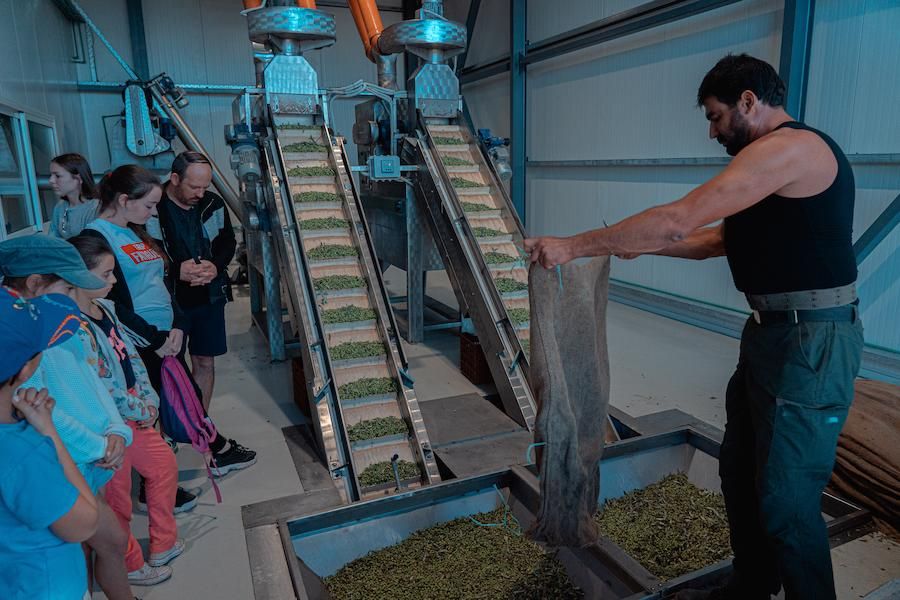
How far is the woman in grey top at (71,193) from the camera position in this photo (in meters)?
3.07

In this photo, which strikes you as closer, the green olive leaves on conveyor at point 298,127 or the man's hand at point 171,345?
the man's hand at point 171,345

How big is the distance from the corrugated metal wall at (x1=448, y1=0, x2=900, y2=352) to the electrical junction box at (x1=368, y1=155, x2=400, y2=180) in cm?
291

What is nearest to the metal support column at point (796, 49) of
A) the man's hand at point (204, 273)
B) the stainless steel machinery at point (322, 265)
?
the stainless steel machinery at point (322, 265)

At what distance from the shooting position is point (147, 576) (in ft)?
7.84

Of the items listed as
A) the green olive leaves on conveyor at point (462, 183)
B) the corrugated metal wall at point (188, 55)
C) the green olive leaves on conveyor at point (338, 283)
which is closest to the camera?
the green olive leaves on conveyor at point (338, 283)

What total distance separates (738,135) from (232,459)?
2.88m

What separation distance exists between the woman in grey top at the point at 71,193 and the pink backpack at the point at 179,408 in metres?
1.06

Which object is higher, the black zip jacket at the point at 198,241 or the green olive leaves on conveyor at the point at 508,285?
the black zip jacket at the point at 198,241

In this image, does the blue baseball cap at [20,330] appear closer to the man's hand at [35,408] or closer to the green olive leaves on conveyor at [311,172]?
the man's hand at [35,408]

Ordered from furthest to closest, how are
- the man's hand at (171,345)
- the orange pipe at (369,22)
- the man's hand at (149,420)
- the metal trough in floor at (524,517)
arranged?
the orange pipe at (369,22) → the man's hand at (171,345) → the metal trough in floor at (524,517) → the man's hand at (149,420)

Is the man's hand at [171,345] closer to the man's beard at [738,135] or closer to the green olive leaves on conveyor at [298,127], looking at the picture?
the man's beard at [738,135]

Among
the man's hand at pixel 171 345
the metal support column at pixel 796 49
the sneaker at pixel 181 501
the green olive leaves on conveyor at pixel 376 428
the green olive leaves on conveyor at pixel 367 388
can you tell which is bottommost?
the sneaker at pixel 181 501

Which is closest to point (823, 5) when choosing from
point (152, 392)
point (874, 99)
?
point (874, 99)

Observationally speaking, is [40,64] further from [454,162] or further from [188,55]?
[454,162]
